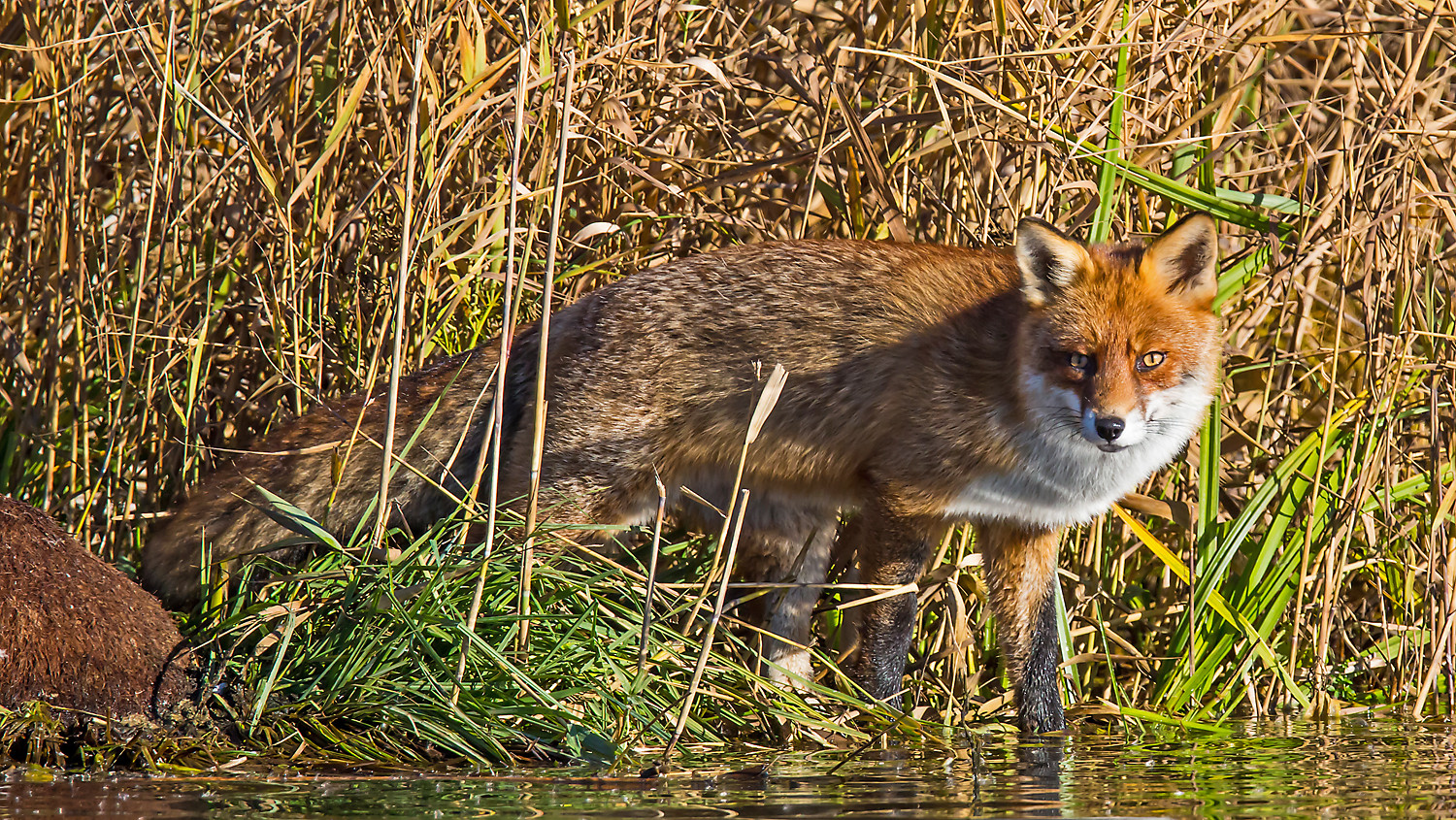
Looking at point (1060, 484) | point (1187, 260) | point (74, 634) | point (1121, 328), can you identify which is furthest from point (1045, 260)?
point (74, 634)

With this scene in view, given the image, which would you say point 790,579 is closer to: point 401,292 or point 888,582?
point 888,582

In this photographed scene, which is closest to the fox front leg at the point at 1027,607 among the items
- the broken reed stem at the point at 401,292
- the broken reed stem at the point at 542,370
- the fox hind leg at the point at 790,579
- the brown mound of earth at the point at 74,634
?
the fox hind leg at the point at 790,579

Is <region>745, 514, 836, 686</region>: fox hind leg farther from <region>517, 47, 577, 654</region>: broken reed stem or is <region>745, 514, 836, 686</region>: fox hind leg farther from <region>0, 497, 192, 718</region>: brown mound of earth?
<region>0, 497, 192, 718</region>: brown mound of earth

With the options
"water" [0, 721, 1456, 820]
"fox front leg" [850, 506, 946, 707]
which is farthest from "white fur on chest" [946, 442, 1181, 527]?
"water" [0, 721, 1456, 820]

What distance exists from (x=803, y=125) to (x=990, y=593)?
2.14m

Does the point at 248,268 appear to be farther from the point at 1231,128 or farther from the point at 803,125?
the point at 1231,128

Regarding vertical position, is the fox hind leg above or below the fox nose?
below

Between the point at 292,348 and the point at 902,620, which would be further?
the point at 292,348

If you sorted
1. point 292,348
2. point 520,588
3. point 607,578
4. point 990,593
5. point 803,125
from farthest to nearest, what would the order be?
point 803,125, point 292,348, point 990,593, point 607,578, point 520,588

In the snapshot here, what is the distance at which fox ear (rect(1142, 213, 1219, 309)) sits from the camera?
4.41 m

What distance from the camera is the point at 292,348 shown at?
17.7ft

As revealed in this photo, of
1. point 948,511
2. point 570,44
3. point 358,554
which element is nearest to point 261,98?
point 570,44

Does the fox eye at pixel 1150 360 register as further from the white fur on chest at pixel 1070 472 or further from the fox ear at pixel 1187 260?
the fox ear at pixel 1187 260

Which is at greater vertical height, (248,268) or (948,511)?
(248,268)
